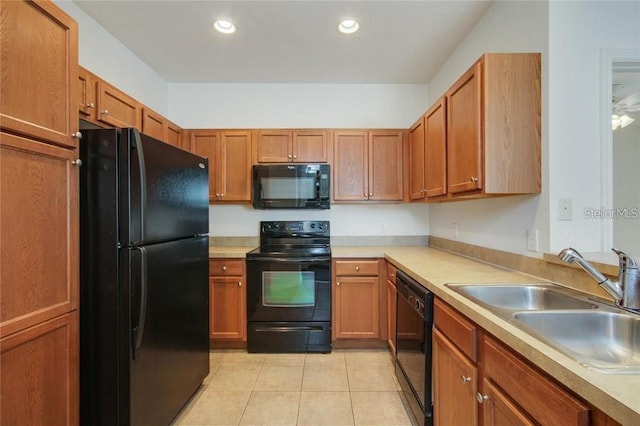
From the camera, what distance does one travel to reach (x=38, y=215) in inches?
43.5

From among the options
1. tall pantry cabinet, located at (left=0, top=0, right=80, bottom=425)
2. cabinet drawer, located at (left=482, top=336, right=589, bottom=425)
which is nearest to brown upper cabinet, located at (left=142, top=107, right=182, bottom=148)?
tall pantry cabinet, located at (left=0, top=0, right=80, bottom=425)

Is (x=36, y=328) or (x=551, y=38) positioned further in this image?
(x=551, y=38)

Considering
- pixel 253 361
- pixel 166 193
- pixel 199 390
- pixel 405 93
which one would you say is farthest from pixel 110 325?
pixel 405 93

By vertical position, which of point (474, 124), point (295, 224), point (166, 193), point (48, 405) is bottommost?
point (48, 405)

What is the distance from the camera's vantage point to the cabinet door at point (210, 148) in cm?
290

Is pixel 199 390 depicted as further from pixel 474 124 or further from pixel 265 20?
pixel 265 20

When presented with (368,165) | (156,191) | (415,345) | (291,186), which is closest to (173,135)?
(291,186)

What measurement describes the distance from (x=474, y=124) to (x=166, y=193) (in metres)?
1.76

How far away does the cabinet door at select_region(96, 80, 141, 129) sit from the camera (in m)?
1.87

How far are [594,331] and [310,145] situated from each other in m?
2.44

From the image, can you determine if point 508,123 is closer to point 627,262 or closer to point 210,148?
point 627,262

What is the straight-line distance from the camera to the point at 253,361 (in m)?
2.52

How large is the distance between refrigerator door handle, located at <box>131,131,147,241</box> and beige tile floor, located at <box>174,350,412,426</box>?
128 cm

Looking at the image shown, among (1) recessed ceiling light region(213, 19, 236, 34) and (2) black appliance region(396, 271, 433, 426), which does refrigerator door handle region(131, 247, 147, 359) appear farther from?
(1) recessed ceiling light region(213, 19, 236, 34)
